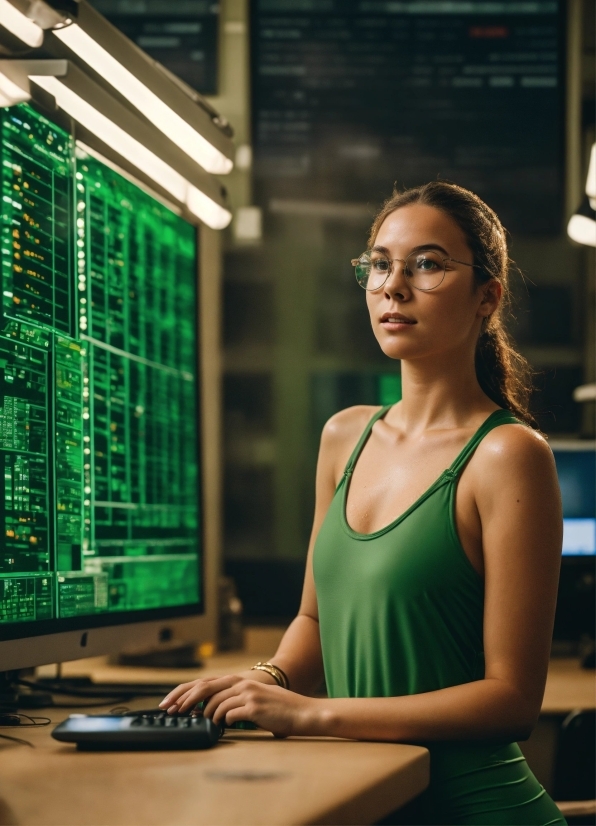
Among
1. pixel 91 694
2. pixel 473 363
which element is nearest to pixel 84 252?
pixel 473 363

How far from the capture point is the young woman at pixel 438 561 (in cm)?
105

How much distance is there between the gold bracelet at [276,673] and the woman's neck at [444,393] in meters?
0.38

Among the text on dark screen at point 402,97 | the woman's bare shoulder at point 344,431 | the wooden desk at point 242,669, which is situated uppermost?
the text on dark screen at point 402,97

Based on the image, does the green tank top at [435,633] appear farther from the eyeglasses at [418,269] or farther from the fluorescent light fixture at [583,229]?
the fluorescent light fixture at [583,229]

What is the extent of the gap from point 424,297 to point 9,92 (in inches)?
23.4

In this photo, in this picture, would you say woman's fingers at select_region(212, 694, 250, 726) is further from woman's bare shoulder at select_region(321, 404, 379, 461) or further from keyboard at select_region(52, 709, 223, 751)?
woman's bare shoulder at select_region(321, 404, 379, 461)

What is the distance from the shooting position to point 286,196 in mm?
2861

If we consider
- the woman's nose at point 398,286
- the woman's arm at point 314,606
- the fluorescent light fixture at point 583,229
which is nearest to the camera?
the woman's nose at point 398,286

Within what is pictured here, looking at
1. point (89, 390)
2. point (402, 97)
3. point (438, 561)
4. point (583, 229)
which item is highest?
point (402, 97)

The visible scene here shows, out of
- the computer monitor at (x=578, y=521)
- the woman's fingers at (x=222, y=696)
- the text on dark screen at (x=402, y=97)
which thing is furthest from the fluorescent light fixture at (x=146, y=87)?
the computer monitor at (x=578, y=521)

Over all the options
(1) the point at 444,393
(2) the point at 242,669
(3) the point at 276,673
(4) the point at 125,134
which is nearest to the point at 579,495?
(2) the point at 242,669

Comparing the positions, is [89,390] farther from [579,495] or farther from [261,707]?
[579,495]

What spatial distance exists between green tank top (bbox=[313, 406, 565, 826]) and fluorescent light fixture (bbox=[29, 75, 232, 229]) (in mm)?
755

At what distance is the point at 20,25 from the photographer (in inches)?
47.4
